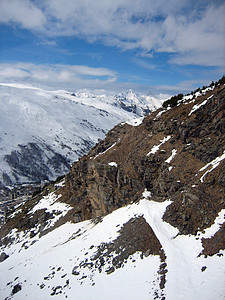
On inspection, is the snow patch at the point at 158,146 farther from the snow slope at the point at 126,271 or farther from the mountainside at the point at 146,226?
the snow slope at the point at 126,271

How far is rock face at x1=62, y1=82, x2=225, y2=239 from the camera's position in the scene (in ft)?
75.0

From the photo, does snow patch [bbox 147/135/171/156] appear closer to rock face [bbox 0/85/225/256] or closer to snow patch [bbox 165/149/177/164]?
rock face [bbox 0/85/225/256]

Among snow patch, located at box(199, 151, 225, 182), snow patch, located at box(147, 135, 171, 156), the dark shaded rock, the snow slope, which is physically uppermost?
snow patch, located at box(147, 135, 171, 156)

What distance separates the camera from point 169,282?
55.2 ft

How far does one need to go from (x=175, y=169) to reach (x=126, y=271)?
14573 mm

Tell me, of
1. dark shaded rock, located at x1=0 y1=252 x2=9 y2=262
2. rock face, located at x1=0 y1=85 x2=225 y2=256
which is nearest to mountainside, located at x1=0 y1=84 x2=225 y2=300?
rock face, located at x1=0 y1=85 x2=225 y2=256

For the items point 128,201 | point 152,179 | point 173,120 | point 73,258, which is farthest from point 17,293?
point 173,120

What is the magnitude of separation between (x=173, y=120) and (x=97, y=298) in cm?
2712

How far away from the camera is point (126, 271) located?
20.2 meters

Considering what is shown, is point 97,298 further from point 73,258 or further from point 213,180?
point 213,180

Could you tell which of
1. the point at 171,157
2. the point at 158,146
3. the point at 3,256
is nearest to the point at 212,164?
the point at 171,157

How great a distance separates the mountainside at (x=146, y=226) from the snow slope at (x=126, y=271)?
0.09 m

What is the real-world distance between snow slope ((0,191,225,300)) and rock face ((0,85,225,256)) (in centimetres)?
131

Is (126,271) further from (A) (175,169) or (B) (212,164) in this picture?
(B) (212,164)
